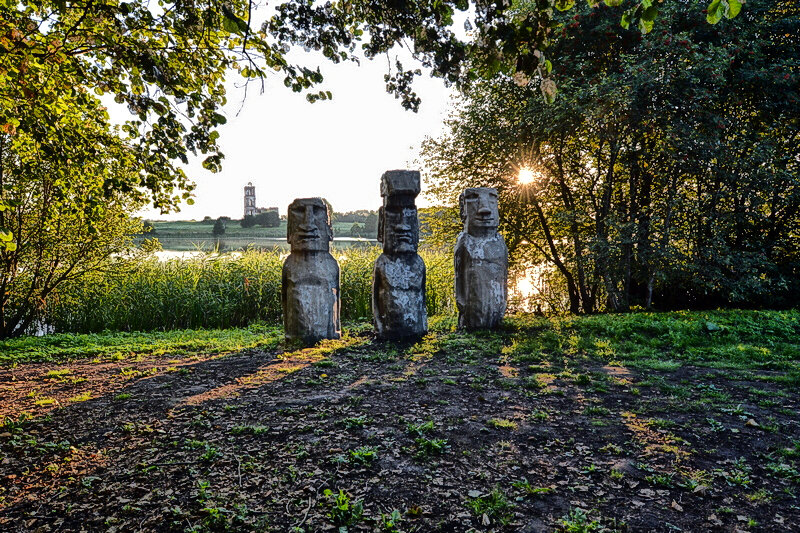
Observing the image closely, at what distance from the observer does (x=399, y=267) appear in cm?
689

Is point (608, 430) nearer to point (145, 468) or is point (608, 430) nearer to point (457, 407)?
point (457, 407)

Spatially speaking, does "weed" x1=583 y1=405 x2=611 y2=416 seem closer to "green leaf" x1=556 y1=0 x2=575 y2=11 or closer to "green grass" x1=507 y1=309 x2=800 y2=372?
"green grass" x1=507 y1=309 x2=800 y2=372

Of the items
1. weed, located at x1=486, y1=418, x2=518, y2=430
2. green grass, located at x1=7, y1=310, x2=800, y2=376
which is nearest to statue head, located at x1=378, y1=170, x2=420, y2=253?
green grass, located at x1=7, y1=310, x2=800, y2=376

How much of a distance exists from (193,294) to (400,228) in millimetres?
5573

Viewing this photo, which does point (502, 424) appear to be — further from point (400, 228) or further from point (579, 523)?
point (400, 228)

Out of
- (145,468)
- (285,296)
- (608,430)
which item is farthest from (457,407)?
(285,296)

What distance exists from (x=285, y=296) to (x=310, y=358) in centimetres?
123

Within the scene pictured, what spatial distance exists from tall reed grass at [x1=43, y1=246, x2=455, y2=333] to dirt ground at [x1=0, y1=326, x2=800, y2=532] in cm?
465

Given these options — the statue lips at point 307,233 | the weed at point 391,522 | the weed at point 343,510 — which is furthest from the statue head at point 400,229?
the weed at point 391,522

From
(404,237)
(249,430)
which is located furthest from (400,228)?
(249,430)

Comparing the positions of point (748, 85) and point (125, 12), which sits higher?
point (748, 85)

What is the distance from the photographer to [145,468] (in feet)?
10.0

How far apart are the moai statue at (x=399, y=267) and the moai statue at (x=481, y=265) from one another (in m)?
0.80

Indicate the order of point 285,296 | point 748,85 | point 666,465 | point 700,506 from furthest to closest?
point 748,85 < point 285,296 < point 666,465 < point 700,506
